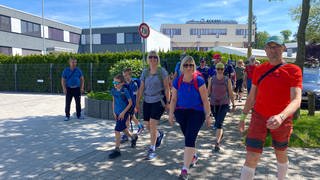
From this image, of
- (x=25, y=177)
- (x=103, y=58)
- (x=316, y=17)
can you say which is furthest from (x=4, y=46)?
(x=25, y=177)

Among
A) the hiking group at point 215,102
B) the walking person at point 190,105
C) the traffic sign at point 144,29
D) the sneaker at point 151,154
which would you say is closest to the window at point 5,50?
the traffic sign at point 144,29

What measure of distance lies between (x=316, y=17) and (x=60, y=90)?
20605mm

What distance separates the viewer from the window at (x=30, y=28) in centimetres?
3888

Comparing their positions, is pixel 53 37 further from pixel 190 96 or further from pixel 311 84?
pixel 190 96

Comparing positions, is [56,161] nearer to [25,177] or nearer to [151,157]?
[25,177]

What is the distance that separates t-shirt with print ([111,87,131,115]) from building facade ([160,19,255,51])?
76803 mm

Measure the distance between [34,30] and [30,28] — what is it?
2.60 ft

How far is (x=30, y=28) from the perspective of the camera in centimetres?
4016

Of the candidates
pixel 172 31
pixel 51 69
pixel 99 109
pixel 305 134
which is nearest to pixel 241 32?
pixel 172 31

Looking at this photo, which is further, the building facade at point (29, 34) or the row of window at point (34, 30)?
the building facade at point (29, 34)

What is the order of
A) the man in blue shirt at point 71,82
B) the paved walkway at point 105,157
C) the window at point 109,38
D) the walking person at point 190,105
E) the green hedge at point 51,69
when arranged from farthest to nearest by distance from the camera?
the window at point 109,38 < the green hedge at point 51,69 < the man in blue shirt at point 71,82 < the paved walkway at point 105,157 < the walking person at point 190,105

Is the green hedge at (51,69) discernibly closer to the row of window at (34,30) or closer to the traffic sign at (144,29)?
the traffic sign at (144,29)

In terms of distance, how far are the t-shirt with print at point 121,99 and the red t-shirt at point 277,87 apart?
2711 millimetres

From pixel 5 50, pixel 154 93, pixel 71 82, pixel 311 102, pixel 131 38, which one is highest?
pixel 131 38
